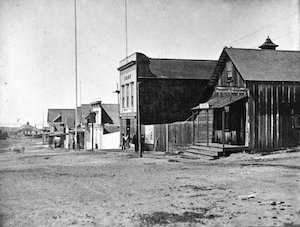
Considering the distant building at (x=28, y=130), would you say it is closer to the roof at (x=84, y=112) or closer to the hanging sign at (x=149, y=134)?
the roof at (x=84, y=112)

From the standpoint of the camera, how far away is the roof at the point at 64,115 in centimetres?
7741

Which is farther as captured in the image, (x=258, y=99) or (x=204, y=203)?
(x=258, y=99)

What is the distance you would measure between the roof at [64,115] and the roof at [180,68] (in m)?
42.8

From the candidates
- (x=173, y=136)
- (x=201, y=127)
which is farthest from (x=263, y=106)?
(x=173, y=136)

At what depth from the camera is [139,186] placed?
38.1 feet

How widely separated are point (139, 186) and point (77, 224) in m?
4.41

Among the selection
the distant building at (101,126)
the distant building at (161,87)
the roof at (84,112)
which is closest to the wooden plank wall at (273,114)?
the distant building at (161,87)

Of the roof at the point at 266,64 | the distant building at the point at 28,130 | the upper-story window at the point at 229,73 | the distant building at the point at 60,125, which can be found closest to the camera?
the roof at the point at 266,64

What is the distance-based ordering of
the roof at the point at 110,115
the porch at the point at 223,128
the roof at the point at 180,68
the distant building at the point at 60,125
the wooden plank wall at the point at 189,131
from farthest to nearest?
the distant building at the point at 60,125, the roof at the point at 110,115, the roof at the point at 180,68, the wooden plank wall at the point at 189,131, the porch at the point at 223,128

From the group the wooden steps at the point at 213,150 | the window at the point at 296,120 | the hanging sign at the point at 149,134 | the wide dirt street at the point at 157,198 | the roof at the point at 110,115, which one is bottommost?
the wide dirt street at the point at 157,198

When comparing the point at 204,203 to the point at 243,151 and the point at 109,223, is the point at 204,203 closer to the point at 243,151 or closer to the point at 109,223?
the point at 109,223

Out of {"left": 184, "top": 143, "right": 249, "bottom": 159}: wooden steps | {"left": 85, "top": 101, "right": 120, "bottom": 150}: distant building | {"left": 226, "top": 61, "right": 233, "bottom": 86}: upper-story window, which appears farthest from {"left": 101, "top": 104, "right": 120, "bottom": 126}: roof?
{"left": 184, "top": 143, "right": 249, "bottom": 159}: wooden steps

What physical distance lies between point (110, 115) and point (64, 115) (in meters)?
28.8

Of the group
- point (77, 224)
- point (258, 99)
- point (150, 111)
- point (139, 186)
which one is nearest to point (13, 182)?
point (139, 186)
